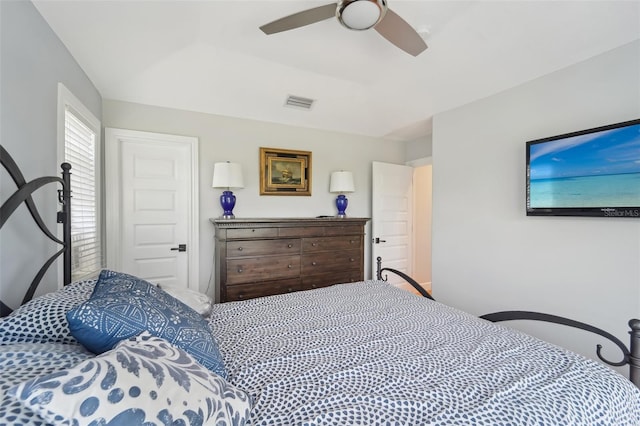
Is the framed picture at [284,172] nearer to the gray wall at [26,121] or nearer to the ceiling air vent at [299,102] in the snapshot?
the ceiling air vent at [299,102]

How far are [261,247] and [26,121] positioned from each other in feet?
6.60

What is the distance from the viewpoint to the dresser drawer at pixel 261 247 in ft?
9.60

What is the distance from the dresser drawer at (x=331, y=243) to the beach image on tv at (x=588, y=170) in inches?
73.3

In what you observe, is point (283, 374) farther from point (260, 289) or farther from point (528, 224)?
point (528, 224)

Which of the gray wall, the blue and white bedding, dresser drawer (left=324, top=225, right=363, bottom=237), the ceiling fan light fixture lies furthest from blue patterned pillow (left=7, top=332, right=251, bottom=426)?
dresser drawer (left=324, top=225, right=363, bottom=237)

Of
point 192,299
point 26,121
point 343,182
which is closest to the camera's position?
point 26,121

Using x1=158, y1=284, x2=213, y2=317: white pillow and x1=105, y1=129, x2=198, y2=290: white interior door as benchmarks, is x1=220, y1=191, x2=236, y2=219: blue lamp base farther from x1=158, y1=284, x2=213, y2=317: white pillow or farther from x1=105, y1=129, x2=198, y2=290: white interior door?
x1=158, y1=284, x2=213, y2=317: white pillow

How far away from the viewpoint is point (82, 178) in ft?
7.63

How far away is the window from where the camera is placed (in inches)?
78.7

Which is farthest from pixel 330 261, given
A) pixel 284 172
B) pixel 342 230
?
pixel 284 172

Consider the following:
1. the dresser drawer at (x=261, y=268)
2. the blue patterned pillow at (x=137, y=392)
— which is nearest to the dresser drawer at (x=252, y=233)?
Answer: the dresser drawer at (x=261, y=268)

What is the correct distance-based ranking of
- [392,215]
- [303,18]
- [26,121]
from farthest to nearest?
[392,215]
[303,18]
[26,121]

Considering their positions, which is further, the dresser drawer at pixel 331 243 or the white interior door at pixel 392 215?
the white interior door at pixel 392 215

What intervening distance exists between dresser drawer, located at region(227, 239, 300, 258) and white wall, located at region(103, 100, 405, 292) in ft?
1.77
